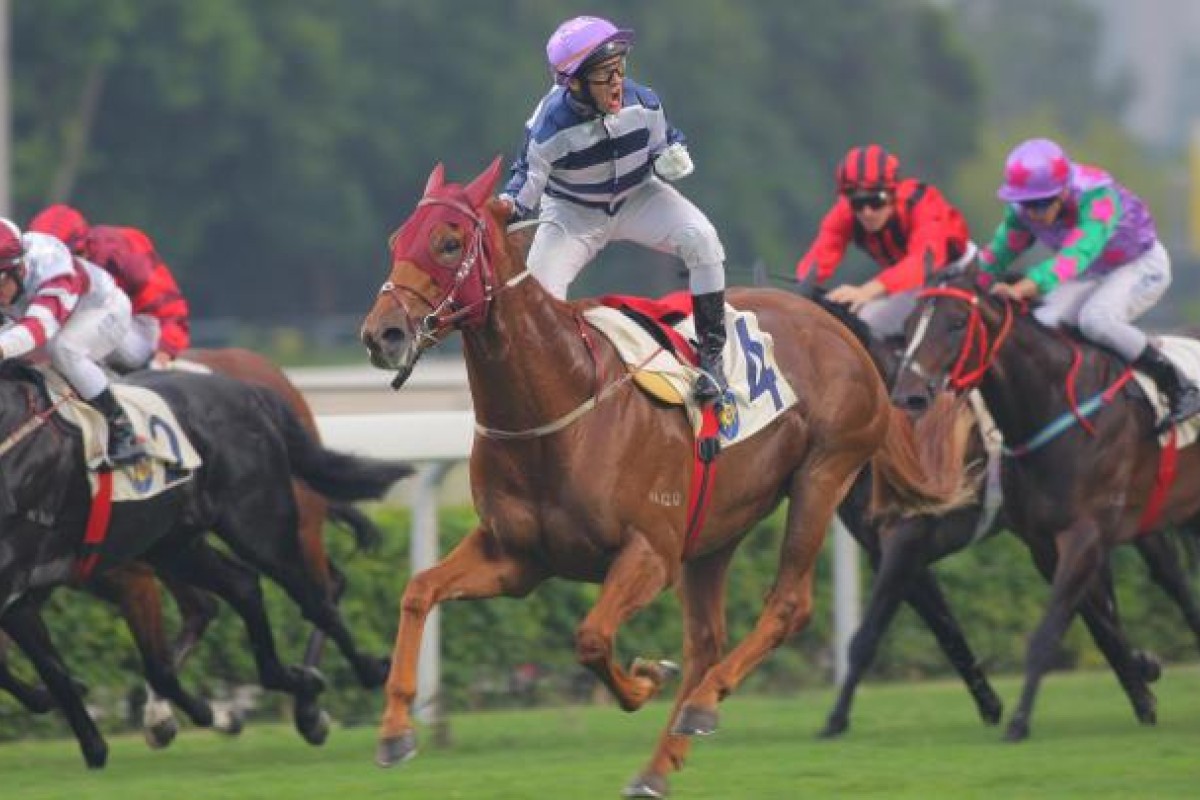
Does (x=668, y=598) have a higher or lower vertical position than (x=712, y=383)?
lower

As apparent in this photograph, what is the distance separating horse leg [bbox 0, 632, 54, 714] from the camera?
30.2ft

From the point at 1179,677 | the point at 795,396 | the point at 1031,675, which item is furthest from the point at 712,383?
the point at 1179,677

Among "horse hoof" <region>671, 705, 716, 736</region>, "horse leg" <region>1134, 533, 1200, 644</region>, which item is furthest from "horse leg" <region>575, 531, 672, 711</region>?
"horse leg" <region>1134, 533, 1200, 644</region>

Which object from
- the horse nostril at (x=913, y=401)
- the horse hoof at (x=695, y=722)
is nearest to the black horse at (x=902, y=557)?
the horse nostril at (x=913, y=401)

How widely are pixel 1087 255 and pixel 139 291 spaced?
310 cm

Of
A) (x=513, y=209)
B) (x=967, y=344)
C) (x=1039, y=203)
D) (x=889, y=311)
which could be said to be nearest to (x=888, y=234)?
(x=889, y=311)

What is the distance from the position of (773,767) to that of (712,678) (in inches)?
35.6

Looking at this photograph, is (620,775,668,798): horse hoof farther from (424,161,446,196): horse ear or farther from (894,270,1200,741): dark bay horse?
(894,270,1200,741): dark bay horse

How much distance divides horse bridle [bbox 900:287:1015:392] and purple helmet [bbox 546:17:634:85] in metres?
2.14

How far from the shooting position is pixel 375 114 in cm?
4600

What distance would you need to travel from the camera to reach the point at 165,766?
9.07m

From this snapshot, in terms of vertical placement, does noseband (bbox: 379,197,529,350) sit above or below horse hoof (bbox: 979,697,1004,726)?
above

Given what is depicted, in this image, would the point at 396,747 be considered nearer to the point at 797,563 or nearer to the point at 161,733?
the point at 797,563

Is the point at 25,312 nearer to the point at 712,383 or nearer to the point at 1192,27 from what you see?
the point at 712,383
